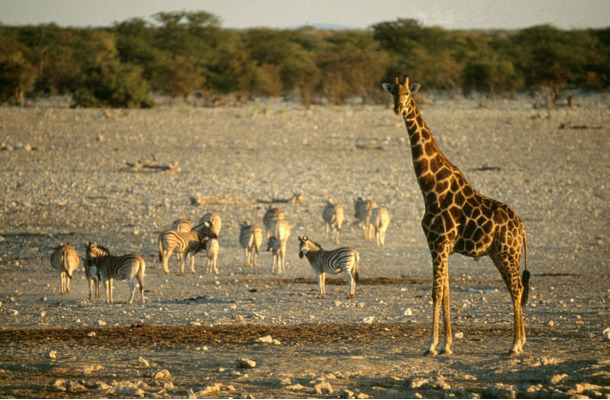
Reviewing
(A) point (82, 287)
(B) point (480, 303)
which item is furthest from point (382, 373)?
(A) point (82, 287)

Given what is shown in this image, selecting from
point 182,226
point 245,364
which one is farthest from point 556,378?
point 182,226

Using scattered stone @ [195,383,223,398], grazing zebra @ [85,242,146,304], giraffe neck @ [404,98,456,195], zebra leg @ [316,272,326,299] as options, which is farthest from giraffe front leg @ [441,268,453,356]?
grazing zebra @ [85,242,146,304]

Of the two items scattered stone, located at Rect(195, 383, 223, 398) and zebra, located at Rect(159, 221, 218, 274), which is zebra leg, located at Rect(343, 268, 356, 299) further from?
scattered stone, located at Rect(195, 383, 223, 398)

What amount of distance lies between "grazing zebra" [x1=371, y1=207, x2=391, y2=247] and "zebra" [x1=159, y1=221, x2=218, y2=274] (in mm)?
2947

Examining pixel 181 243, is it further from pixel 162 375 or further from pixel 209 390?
pixel 209 390

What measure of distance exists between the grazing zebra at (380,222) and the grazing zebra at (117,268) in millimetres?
5348

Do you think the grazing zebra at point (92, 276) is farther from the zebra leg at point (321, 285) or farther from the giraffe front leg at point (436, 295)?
the giraffe front leg at point (436, 295)

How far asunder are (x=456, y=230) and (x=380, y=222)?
24.3 feet

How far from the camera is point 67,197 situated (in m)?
20.6

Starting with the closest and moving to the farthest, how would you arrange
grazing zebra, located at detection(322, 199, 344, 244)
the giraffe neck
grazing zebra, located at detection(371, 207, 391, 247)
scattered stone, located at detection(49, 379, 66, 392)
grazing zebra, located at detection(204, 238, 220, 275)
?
scattered stone, located at detection(49, 379, 66, 392) → the giraffe neck → grazing zebra, located at detection(204, 238, 220, 275) → grazing zebra, located at detection(371, 207, 391, 247) → grazing zebra, located at detection(322, 199, 344, 244)

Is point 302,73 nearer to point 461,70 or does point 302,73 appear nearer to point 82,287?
point 461,70

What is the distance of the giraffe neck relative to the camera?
927 cm

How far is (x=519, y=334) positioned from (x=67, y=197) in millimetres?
13728

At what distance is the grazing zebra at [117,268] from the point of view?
12.0 meters
